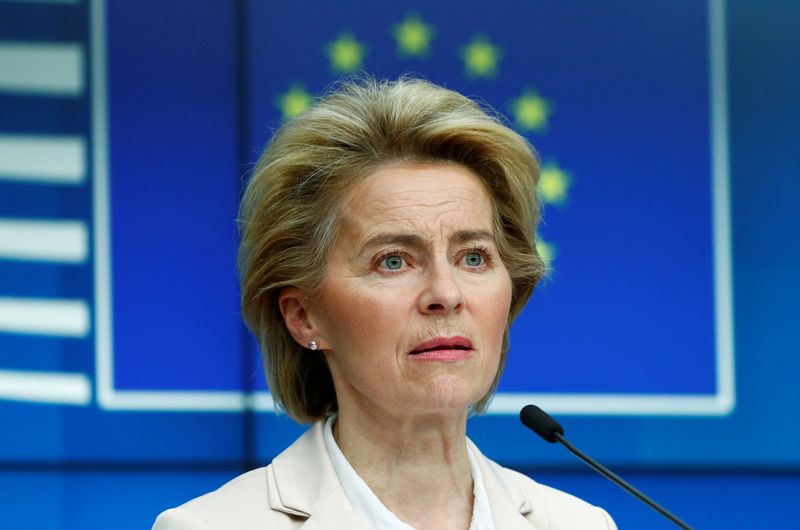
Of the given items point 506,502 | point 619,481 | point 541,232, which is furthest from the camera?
point 541,232

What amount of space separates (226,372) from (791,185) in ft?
6.02

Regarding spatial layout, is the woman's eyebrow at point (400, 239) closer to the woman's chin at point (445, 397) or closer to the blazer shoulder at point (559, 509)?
the woman's chin at point (445, 397)

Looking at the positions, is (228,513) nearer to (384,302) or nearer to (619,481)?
(384,302)

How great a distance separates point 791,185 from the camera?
3971mm

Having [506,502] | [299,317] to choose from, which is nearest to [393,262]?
[299,317]

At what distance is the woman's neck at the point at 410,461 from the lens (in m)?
2.35

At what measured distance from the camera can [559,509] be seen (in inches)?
102

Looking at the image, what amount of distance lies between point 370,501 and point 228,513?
0.26 m

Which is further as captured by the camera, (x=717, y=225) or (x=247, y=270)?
(x=717, y=225)

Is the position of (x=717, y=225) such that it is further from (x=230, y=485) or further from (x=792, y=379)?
(x=230, y=485)

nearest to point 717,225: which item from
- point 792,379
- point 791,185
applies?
point 791,185

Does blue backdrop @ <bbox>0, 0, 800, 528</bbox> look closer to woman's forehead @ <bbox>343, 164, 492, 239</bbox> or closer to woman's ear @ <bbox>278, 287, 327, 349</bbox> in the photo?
woman's ear @ <bbox>278, 287, 327, 349</bbox>

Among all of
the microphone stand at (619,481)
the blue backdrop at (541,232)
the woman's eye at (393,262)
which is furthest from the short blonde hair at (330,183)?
the blue backdrop at (541,232)

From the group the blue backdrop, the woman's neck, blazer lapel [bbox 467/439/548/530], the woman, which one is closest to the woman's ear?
the woman
